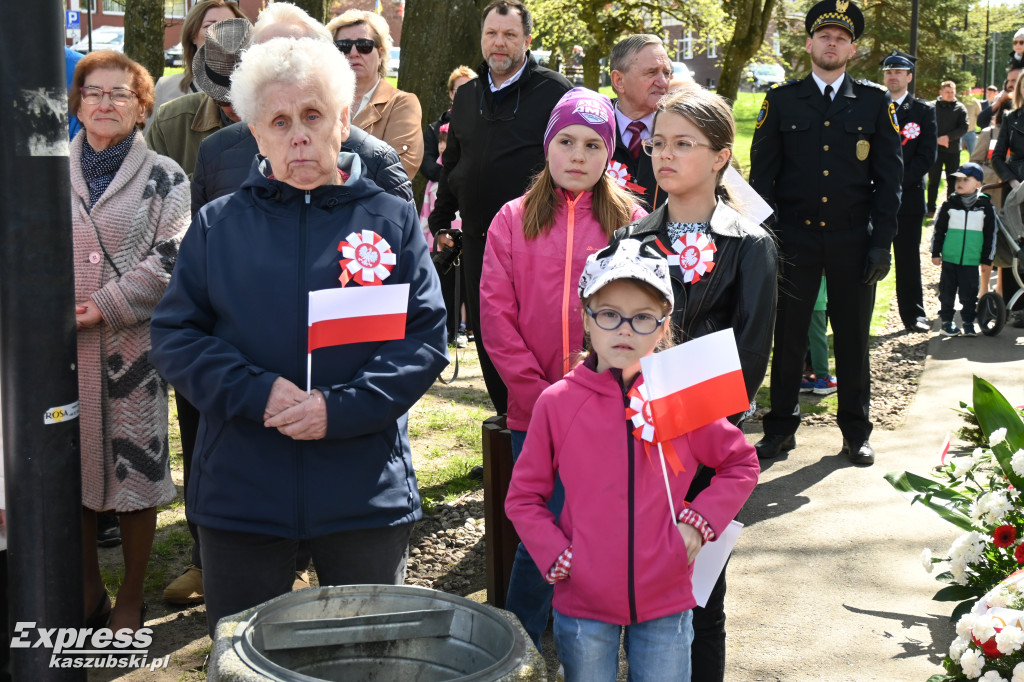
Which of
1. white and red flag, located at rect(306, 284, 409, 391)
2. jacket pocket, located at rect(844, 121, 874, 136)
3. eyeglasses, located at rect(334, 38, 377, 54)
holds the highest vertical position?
eyeglasses, located at rect(334, 38, 377, 54)

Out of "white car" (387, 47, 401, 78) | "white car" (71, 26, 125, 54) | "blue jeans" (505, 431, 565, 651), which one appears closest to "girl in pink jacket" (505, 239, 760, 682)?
"blue jeans" (505, 431, 565, 651)

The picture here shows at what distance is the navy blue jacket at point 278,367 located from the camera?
2.89 m

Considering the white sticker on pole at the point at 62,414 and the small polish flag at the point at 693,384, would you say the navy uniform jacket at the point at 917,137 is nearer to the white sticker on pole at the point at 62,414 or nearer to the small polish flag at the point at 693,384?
the small polish flag at the point at 693,384

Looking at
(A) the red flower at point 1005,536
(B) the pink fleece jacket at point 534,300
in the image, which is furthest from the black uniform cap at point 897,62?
(A) the red flower at point 1005,536

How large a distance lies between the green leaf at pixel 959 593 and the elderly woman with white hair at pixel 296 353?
Answer: 6.52ft

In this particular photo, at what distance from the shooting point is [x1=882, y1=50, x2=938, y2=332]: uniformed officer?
9.82m

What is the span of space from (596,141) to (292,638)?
7.32ft

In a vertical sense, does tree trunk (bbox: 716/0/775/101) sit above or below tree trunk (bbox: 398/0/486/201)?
above

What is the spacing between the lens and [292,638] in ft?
8.00

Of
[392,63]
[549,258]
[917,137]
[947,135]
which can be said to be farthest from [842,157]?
[392,63]

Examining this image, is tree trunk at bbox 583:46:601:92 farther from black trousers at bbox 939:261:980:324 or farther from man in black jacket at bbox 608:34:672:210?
Answer: man in black jacket at bbox 608:34:672:210

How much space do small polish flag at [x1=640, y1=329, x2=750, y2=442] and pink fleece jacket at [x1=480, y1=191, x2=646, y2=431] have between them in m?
1.16

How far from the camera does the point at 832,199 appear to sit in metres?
6.46

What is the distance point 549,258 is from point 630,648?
1.50 m
